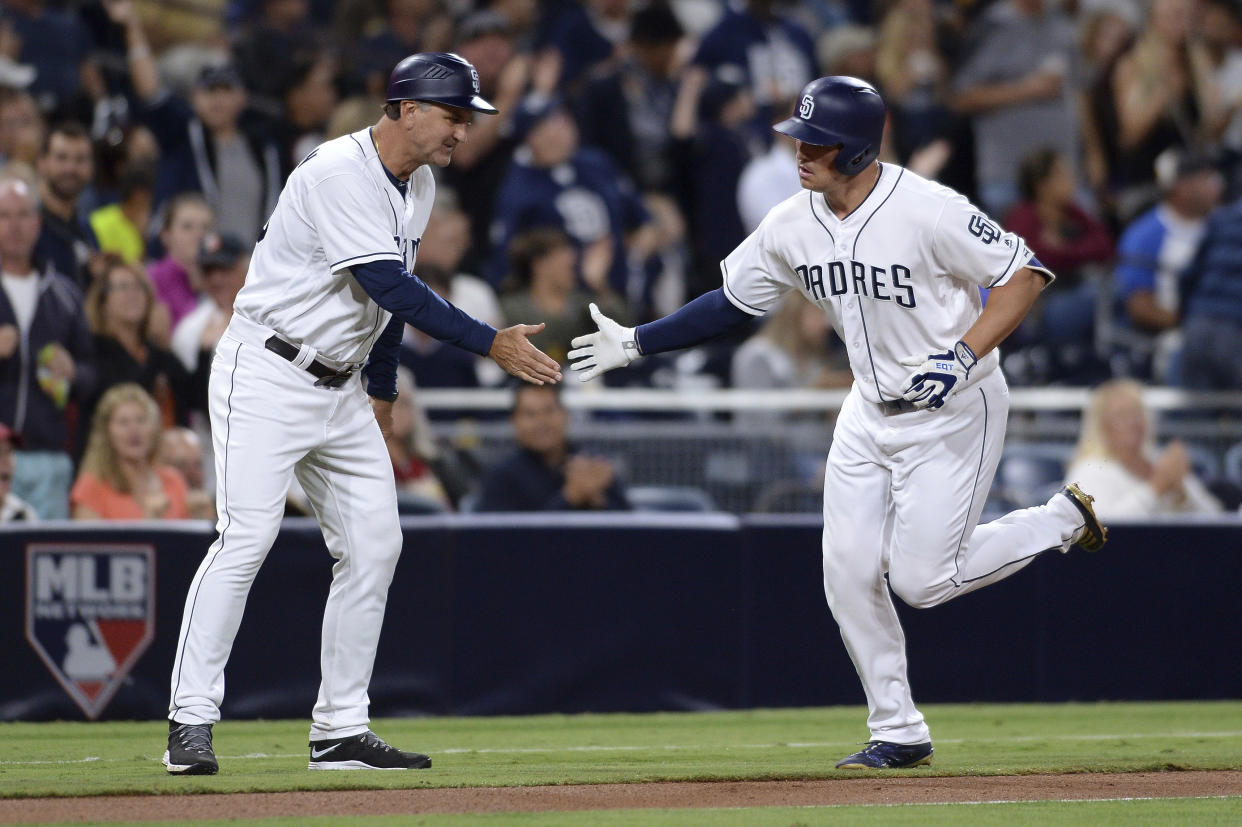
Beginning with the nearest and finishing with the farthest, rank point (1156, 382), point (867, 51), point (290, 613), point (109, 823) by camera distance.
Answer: point (109, 823) → point (290, 613) → point (1156, 382) → point (867, 51)

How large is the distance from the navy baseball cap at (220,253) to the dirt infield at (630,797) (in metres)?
4.70

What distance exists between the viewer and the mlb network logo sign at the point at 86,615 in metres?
7.75

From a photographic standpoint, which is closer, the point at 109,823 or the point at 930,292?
the point at 109,823

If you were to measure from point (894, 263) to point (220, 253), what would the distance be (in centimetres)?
476

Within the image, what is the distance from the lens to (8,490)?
8133 mm

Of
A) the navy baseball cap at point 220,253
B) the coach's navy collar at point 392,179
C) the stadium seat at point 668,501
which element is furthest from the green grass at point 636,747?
the navy baseball cap at point 220,253

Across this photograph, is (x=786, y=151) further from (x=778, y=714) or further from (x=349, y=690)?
(x=349, y=690)

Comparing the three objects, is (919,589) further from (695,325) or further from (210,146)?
(210,146)

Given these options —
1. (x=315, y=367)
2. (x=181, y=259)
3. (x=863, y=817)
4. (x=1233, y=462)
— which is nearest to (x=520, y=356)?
(x=315, y=367)

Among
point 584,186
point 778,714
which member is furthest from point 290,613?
point 584,186

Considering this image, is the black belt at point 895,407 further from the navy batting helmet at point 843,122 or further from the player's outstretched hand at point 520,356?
the player's outstretched hand at point 520,356

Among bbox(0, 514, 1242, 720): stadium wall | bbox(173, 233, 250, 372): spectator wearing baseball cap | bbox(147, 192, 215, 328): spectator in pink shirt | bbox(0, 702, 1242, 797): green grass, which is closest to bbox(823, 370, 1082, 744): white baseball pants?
bbox(0, 702, 1242, 797): green grass

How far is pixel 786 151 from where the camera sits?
1220 centimetres

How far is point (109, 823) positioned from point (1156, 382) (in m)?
8.31
